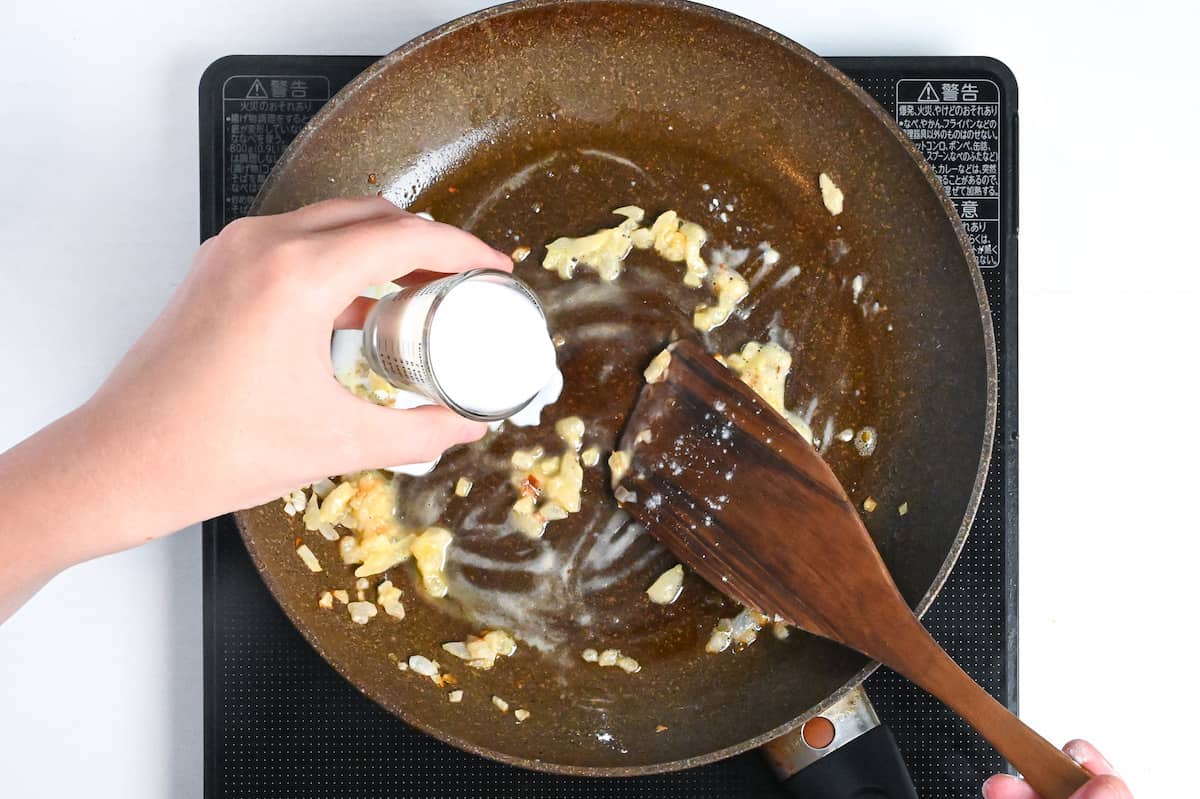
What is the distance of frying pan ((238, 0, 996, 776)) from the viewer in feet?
2.63

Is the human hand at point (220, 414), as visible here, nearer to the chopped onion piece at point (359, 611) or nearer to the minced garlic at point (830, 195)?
the chopped onion piece at point (359, 611)

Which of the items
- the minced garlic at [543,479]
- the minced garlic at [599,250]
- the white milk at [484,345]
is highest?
the minced garlic at [599,250]

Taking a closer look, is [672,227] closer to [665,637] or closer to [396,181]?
[396,181]

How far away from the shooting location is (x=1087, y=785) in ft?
2.07

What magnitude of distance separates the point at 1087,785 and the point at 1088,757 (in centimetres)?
9

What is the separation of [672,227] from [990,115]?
32 centimetres

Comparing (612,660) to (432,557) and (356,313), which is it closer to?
(432,557)

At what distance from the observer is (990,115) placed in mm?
860

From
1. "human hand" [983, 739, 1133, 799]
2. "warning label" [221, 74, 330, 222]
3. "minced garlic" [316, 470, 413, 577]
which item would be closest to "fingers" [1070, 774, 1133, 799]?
"human hand" [983, 739, 1133, 799]

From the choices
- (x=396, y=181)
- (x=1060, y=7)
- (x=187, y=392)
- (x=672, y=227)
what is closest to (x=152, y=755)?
(x=187, y=392)

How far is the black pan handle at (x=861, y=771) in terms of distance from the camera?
31.8 inches

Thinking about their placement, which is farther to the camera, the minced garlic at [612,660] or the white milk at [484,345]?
the minced garlic at [612,660]

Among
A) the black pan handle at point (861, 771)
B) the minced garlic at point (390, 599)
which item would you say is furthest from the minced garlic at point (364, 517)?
the black pan handle at point (861, 771)

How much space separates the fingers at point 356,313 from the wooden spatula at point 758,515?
249 mm
